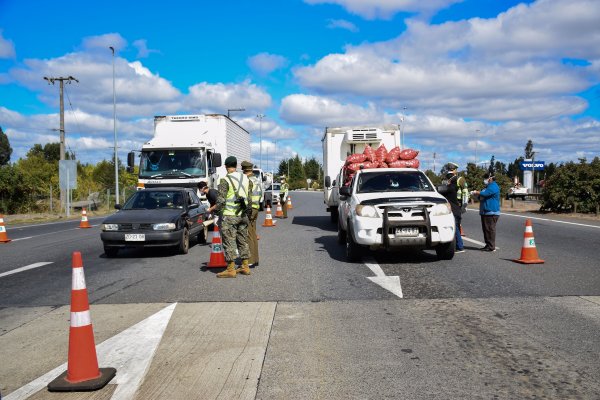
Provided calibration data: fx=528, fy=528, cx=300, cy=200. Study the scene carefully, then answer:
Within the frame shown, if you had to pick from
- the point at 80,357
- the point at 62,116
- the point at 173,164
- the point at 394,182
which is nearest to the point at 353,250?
the point at 394,182

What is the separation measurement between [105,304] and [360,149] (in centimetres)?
1271

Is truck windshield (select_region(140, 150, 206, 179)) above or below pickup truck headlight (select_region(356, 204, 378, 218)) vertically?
above

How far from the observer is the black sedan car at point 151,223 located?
432 inches

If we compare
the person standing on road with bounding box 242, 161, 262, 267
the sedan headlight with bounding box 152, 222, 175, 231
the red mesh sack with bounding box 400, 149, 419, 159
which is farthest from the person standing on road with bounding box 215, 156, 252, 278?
the red mesh sack with bounding box 400, 149, 419, 159

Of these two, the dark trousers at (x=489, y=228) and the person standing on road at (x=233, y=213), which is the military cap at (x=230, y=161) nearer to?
the person standing on road at (x=233, y=213)

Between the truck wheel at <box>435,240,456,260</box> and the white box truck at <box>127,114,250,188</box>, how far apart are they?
9259mm

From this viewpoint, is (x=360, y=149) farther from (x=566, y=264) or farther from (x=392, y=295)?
(x=392, y=295)

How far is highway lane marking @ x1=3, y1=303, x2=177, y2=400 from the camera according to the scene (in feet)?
13.0

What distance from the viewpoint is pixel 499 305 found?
20.6 feet

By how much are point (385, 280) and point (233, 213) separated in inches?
103

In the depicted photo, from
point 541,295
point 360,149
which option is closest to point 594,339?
point 541,295

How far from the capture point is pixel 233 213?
8.48 metres

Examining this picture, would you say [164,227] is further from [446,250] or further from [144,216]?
[446,250]

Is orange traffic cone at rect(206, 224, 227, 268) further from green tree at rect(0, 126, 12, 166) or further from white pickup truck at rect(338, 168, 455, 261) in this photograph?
green tree at rect(0, 126, 12, 166)
